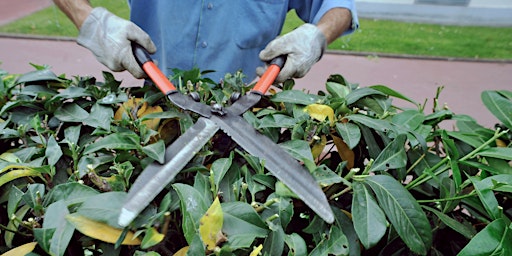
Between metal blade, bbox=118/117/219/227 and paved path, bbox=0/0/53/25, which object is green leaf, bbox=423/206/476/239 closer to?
metal blade, bbox=118/117/219/227

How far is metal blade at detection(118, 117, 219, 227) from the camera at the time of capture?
0.80m

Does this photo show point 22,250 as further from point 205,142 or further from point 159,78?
point 159,78

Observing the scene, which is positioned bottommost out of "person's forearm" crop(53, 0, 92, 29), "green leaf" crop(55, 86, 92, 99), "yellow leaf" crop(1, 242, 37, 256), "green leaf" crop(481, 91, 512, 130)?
"green leaf" crop(481, 91, 512, 130)

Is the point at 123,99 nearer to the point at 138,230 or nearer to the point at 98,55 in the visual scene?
the point at 138,230

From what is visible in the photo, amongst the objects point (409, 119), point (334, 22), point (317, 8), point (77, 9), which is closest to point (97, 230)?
point (409, 119)

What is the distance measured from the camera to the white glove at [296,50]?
5.19 ft

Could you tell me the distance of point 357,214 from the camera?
2.84 feet

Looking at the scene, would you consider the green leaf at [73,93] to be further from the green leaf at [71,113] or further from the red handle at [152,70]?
the red handle at [152,70]

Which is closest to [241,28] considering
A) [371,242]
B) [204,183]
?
[204,183]

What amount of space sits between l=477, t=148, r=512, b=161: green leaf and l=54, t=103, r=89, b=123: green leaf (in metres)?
0.99

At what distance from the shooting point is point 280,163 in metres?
0.92

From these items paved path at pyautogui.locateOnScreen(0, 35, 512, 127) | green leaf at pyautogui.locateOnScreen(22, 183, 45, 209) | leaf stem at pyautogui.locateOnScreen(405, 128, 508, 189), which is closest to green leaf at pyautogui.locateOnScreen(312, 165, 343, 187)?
leaf stem at pyautogui.locateOnScreen(405, 128, 508, 189)

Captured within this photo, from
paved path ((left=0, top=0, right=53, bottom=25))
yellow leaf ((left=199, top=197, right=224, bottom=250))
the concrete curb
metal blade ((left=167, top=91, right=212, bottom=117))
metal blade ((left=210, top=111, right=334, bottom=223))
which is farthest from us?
paved path ((left=0, top=0, right=53, bottom=25))

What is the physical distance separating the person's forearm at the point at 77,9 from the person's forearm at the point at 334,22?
38.4 inches
